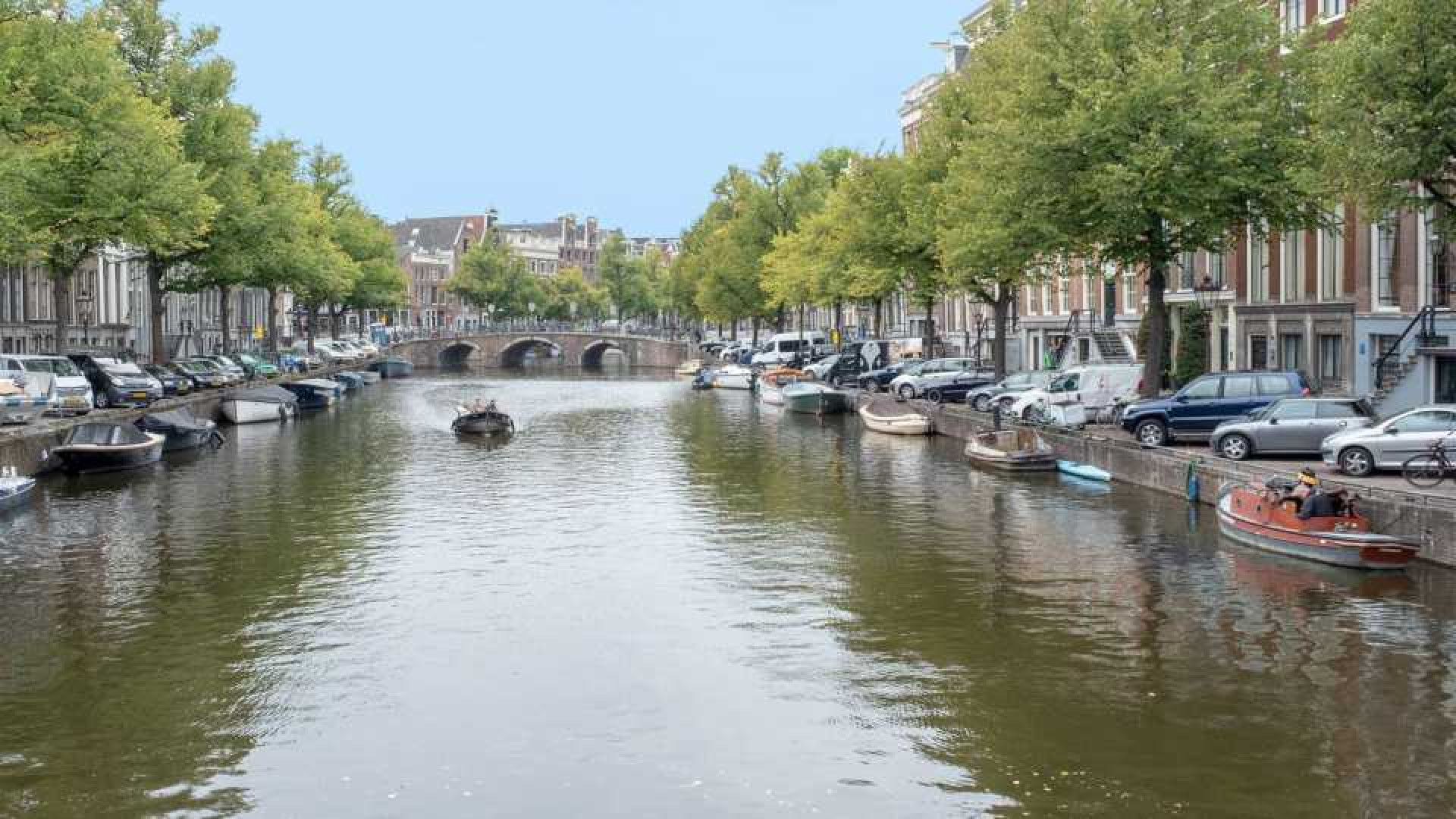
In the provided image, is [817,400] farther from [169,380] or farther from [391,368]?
[391,368]

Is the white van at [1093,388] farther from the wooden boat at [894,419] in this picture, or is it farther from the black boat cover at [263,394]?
the black boat cover at [263,394]

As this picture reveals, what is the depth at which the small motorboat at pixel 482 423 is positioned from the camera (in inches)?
2336

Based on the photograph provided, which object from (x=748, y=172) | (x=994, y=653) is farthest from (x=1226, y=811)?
(x=748, y=172)

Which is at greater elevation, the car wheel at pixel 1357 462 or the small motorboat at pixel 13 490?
the car wheel at pixel 1357 462

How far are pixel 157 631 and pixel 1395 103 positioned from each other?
2353cm

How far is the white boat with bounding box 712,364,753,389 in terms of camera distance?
306 feet

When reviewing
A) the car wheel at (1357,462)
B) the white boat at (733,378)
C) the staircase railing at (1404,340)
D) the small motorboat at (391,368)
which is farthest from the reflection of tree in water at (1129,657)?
the small motorboat at (391,368)

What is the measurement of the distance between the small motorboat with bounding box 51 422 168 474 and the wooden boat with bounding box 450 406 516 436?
15.7 meters

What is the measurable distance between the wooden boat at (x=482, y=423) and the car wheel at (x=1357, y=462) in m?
34.4

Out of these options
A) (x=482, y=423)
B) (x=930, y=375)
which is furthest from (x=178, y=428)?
(x=930, y=375)

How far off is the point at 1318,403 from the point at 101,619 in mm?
25445

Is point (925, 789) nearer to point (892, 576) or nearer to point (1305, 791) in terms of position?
point (1305, 791)

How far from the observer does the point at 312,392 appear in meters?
77.7

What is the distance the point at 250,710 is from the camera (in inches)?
734
